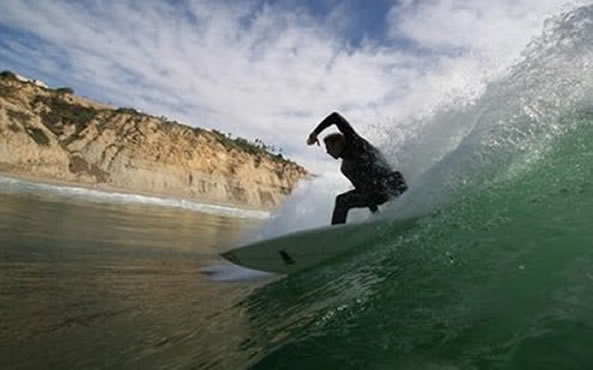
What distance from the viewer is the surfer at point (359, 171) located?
23.3 ft

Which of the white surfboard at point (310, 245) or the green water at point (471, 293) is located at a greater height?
the white surfboard at point (310, 245)

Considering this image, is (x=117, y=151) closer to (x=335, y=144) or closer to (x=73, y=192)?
(x=73, y=192)

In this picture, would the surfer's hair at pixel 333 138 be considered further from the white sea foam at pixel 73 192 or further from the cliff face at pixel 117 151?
the cliff face at pixel 117 151

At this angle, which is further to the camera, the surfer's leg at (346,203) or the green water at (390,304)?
the surfer's leg at (346,203)

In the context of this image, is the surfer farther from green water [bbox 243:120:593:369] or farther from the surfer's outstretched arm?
green water [bbox 243:120:593:369]

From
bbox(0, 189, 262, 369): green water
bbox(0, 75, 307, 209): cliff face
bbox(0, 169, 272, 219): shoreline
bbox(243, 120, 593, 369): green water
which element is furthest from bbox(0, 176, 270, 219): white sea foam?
bbox(243, 120, 593, 369): green water

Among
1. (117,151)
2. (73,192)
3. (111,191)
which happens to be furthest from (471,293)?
(117,151)

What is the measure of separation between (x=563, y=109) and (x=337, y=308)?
3.58m

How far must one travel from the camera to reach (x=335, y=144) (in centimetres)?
708

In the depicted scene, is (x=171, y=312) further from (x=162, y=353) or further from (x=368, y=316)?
(x=368, y=316)

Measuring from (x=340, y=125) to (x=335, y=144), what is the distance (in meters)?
0.27

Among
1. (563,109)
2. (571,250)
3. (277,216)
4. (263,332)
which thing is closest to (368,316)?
(263,332)

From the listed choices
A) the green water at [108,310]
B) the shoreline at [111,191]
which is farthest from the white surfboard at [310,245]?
the shoreline at [111,191]

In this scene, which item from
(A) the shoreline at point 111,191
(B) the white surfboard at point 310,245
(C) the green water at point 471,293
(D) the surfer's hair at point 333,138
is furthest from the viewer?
(A) the shoreline at point 111,191
